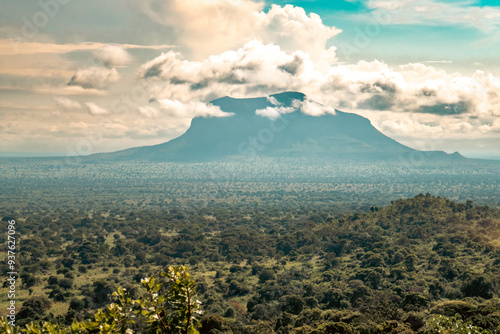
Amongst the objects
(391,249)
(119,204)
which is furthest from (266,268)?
(119,204)

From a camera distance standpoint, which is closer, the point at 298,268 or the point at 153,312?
the point at 153,312

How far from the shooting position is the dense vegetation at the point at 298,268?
4362cm

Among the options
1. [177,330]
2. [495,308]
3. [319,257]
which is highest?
[177,330]

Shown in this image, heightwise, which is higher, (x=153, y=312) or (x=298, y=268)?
(x=153, y=312)

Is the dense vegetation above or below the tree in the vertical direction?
below

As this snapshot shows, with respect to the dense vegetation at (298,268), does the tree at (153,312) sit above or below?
above

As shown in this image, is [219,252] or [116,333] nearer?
[116,333]

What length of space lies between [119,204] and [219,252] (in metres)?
107

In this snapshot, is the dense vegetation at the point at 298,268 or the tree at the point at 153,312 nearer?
the tree at the point at 153,312

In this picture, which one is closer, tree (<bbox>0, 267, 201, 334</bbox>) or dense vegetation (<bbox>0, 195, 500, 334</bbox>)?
tree (<bbox>0, 267, 201, 334</bbox>)

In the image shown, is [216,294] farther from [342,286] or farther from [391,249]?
[391,249]

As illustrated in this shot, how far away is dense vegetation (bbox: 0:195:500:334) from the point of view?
43625 mm

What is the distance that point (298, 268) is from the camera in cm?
7500

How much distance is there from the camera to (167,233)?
371 ft
